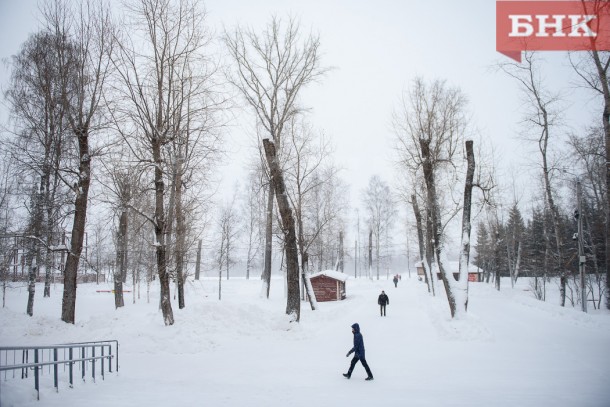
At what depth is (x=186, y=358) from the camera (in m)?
9.99

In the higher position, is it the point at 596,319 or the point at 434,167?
the point at 434,167

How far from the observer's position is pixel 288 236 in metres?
14.1

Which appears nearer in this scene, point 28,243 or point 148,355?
point 148,355

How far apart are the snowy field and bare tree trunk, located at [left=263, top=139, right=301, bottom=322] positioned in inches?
37.0

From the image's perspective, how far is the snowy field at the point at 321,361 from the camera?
647 cm

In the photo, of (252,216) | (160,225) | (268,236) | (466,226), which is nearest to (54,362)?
(160,225)

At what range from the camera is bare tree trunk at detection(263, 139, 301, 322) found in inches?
546

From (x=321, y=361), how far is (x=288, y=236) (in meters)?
5.57

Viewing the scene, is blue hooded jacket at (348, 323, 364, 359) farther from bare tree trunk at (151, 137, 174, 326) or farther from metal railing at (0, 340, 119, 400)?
bare tree trunk at (151, 137, 174, 326)

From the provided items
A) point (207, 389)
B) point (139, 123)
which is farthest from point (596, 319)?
point (139, 123)

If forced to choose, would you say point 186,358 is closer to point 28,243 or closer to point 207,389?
point 207,389

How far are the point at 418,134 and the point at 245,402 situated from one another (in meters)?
14.0

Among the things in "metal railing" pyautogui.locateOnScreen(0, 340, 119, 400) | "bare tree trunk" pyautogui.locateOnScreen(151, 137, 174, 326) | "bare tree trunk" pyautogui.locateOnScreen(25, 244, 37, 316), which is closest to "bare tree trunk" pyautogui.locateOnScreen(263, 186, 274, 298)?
"bare tree trunk" pyautogui.locateOnScreen(151, 137, 174, 326)

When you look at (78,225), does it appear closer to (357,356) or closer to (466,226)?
(357,356)
